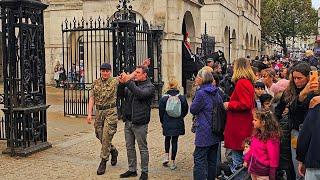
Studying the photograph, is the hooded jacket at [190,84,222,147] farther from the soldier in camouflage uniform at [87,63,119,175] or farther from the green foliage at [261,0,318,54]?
the green foliage at [261,0,318,54]

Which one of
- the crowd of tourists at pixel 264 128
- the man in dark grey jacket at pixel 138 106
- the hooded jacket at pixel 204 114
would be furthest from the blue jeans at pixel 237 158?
the man in dark grey jacket at pixel 138 106

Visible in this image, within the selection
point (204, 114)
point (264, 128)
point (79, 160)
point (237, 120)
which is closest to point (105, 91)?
point (79, 160)

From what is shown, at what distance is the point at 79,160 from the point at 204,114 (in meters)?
3.36

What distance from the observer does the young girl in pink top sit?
5637 mm

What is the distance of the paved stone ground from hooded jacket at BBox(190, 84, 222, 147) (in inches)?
54.4

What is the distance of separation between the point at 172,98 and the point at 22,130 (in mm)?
3244

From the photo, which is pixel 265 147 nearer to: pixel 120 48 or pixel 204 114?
pixel 204 114

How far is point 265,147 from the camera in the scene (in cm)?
567

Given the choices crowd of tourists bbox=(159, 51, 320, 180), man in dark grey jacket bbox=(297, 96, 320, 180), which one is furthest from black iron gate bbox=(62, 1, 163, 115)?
man in dark grey jacket bbox=(297, 96, 320, 180)

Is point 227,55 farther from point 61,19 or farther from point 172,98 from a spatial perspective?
point 172,98

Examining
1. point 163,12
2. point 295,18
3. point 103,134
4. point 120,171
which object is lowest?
point 120,171

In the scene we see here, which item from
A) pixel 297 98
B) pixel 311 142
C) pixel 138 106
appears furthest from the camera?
pixel 138 106

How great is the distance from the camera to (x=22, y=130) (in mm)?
9555

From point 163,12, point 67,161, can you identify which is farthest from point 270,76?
point 163,12
